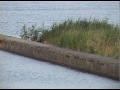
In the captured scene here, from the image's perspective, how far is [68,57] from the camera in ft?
41.2

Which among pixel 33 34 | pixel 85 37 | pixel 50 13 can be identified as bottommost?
pixel 50 13

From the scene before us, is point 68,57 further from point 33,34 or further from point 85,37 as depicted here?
point 33,34

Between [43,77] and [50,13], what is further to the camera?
[50,13]

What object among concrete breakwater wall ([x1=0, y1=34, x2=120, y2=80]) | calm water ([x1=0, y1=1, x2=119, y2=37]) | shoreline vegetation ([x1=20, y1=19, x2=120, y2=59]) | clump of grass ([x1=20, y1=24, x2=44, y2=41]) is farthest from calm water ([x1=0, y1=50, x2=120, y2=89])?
calm water ([x1=0, y1=1, x2=119, y2=37])

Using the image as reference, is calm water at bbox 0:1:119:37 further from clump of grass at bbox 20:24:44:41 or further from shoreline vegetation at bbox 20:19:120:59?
shoreline vegetation at bbox 20:19:120:59

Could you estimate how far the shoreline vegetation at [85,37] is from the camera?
44.2 feet

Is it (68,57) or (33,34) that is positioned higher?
(68,57)

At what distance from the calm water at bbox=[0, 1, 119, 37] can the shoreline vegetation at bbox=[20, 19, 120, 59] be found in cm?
591

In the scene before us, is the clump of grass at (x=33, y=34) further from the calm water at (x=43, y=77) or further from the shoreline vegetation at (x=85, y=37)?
the calm water at (x=43, y=77)

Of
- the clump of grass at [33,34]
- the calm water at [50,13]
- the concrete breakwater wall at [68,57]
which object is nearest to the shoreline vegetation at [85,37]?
the clump of grass at [33,34]

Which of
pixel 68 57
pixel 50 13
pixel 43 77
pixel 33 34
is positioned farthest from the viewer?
pixel 50 13

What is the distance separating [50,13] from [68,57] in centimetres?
1961

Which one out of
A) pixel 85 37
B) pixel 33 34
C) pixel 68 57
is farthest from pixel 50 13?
pixel 68 57

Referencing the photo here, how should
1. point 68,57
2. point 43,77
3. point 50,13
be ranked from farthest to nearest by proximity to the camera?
point 50,13
point 68,57
point 43,77
